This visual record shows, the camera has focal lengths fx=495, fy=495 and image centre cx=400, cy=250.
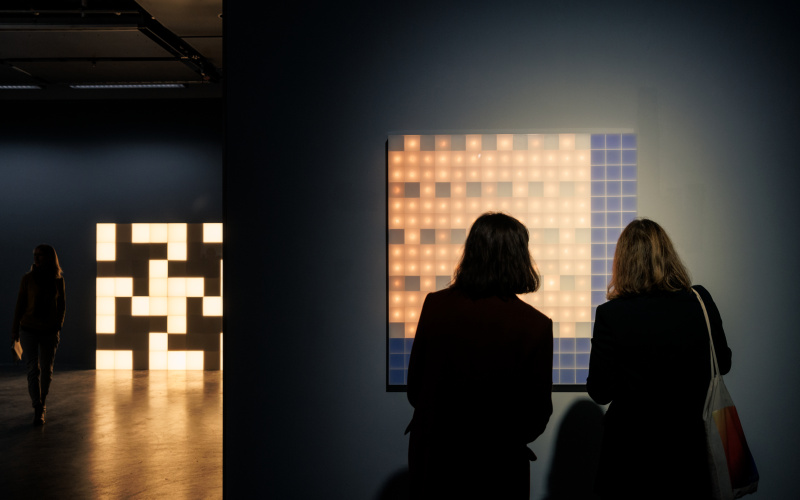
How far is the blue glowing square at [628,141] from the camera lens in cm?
213

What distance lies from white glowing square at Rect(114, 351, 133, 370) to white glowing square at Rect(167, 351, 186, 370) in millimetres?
482

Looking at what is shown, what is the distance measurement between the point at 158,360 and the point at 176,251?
1387 millimetres

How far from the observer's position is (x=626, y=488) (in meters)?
1.50

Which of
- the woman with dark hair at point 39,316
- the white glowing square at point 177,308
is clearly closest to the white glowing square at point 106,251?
the white glowing square at point 177,308

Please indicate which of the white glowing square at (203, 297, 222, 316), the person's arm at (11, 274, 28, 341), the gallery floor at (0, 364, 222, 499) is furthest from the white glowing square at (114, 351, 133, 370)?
the person's arm at (11, 274, 28, 341)

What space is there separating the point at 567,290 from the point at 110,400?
4824 mm

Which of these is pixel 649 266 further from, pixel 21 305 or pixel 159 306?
pixel 159 306

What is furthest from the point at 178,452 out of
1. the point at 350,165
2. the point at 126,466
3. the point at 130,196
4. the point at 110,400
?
the point at 130,196

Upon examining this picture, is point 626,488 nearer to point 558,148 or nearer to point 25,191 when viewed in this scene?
point 558,148

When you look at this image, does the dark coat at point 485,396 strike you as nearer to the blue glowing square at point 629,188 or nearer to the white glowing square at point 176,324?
the blue glowing square at point 629,188

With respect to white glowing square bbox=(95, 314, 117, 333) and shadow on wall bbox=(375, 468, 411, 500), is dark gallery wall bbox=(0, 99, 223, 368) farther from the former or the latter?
shadow on wall bbox=(375, 468, 411, 500)

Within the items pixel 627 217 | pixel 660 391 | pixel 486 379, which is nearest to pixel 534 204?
pixel 627 217

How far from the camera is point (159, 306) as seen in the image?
6.13 m

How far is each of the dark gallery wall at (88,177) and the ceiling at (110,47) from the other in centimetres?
26
